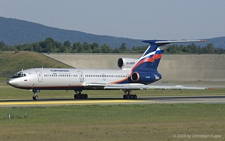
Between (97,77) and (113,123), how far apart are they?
3007 cm

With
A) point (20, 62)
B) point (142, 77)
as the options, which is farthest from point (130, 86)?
point (20, 62)

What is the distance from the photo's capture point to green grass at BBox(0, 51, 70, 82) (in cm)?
13525

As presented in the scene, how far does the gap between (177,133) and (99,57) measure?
118 m

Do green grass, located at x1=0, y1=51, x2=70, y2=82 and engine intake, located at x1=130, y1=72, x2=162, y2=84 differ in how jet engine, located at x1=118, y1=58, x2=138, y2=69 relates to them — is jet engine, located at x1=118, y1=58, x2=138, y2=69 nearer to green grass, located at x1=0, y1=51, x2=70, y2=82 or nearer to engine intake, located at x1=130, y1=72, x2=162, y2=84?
engine intake, located at x1=130, y1=72, x2=162, y2=84

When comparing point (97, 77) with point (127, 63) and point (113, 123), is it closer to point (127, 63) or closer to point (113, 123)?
point (127, 63)

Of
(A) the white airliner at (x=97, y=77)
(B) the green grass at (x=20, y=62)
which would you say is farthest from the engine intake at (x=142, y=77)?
(B) the green grass at (x=20, y=62)

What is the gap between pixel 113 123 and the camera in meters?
35.7

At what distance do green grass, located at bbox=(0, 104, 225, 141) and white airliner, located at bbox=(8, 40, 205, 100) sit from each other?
13.2 meters

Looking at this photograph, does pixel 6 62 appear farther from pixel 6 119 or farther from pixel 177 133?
pixel 177 133

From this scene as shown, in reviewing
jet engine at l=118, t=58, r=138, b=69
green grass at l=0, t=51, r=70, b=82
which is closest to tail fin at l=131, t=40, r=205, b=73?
jet engine at l=118, t=58, r=138, b=69

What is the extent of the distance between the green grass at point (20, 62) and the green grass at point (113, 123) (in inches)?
3464

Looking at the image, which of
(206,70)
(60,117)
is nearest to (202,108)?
(60,117)

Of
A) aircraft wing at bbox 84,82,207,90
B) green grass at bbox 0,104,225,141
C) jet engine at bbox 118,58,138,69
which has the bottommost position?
green grass at bbox 0,104,225,141

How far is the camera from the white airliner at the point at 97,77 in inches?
2375
